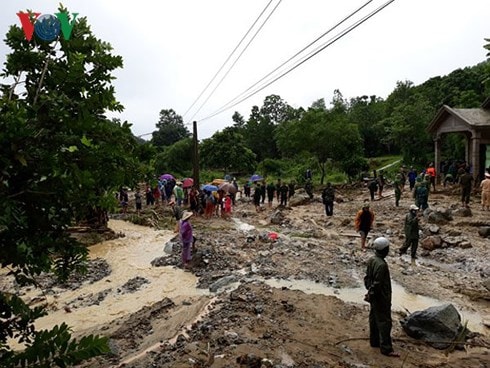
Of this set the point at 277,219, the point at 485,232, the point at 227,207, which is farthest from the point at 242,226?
the point at 485,232

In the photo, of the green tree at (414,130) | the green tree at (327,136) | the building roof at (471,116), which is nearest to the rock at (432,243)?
the building roof at (471,116)

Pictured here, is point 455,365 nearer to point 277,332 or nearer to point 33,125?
point 277,332

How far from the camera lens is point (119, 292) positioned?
388 inches

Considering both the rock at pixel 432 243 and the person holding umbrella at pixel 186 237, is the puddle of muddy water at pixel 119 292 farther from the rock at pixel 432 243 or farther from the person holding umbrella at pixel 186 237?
the rock at pixel 432 243

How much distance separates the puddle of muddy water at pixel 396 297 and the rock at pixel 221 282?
0.81 metres

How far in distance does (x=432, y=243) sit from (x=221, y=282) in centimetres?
663

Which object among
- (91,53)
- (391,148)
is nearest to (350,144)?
(391,148)

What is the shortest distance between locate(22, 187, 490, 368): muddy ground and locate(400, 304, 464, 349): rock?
0.15 meters

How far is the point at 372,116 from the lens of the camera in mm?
46531

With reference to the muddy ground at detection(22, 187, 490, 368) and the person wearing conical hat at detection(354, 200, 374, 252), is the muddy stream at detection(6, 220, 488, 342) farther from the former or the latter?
the person wearing conical hat at detection(354, 200, 374, 252)

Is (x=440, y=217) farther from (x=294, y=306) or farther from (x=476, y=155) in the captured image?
(x=294, y=306)

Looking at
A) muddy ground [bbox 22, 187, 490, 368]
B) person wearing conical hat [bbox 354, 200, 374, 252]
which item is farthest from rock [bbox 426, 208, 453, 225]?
person wearing conical hat [bbox 354, 200, 374, 252]

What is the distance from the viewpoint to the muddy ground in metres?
5.20

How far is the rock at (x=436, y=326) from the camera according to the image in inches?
227
